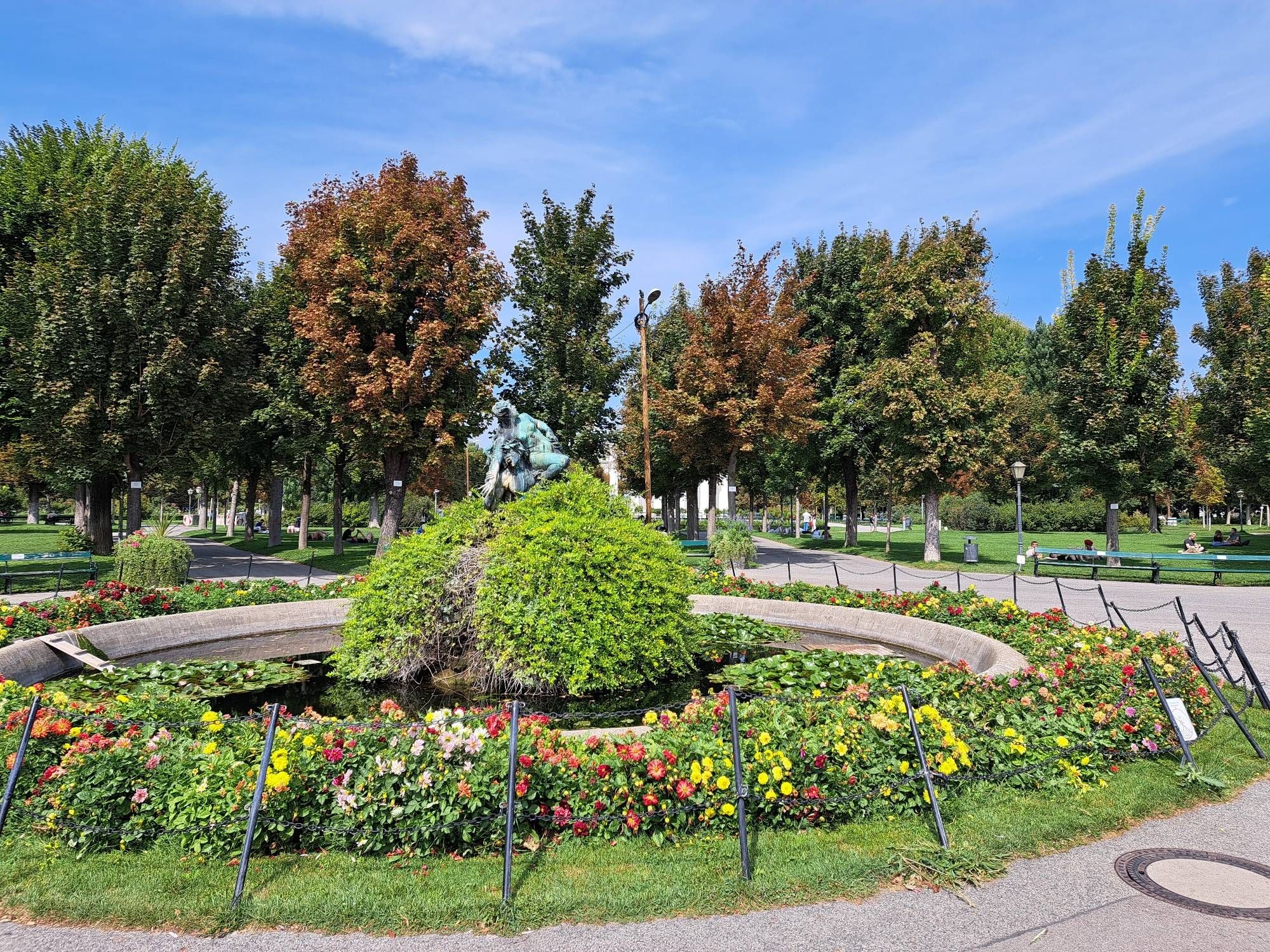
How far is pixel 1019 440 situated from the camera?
48500 millimetres

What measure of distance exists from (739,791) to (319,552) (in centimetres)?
3068

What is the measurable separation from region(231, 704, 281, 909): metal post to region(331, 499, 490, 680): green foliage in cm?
316

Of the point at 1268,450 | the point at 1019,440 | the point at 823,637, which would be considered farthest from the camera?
the point at 1019,440

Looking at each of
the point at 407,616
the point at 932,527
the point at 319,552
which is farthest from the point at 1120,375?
the point at 319,552

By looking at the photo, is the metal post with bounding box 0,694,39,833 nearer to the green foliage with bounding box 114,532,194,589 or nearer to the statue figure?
the statue figure

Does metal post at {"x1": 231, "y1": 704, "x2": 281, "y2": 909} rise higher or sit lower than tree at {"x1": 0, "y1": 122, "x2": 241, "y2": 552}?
lower

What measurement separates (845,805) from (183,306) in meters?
24.5

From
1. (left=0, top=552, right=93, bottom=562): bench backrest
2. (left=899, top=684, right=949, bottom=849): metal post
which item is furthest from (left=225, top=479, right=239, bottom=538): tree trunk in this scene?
(left=899, top=684, right=949, bottom=849): metal post

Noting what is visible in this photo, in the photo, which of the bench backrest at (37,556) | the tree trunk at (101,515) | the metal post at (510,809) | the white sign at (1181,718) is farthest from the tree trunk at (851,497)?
the metal post at (510,809)

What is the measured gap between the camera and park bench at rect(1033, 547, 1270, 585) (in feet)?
67.8

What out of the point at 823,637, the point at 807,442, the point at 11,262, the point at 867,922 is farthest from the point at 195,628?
the point at 807,442

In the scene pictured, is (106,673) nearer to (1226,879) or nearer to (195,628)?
(195,628)

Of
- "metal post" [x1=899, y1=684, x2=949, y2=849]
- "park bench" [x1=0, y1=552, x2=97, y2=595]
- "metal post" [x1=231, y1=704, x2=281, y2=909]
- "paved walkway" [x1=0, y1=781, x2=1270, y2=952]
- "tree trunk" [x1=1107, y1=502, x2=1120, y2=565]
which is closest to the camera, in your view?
"paved walkway" [x1=0, y1=781, x2=1270, y2=952]

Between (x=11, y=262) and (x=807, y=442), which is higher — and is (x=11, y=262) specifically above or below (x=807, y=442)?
above
